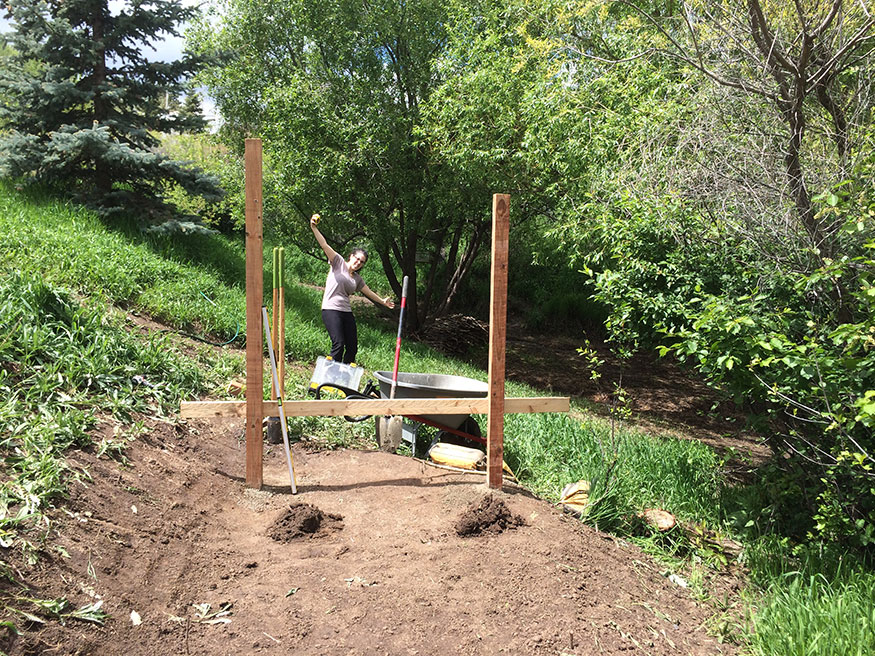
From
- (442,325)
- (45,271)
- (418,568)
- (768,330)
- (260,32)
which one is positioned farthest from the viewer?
(442,325)

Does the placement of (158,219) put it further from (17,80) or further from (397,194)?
(397,194)

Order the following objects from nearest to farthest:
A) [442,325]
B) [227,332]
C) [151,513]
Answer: [151,513]
[227,332]
[442,325]

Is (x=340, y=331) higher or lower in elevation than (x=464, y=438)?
higher

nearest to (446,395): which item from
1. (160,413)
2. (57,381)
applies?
(160,413)

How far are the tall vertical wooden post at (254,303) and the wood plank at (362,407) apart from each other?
0.34 feet

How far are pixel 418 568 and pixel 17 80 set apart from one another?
9.07 m

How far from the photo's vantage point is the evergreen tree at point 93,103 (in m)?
8.17

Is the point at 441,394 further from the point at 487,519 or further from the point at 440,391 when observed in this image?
the point at 487,519

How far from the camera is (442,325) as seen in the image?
1381cm

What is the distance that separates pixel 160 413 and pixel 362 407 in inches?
66.8

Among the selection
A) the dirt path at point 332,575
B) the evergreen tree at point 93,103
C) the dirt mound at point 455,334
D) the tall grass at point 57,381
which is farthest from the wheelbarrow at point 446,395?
the dirt mound at point 455,334

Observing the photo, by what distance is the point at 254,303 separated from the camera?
167 inches

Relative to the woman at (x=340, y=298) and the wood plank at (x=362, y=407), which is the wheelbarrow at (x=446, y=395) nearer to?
the wood plank at (x=362, y=407)

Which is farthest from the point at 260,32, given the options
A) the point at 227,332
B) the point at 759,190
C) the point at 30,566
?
the point at 30,566
